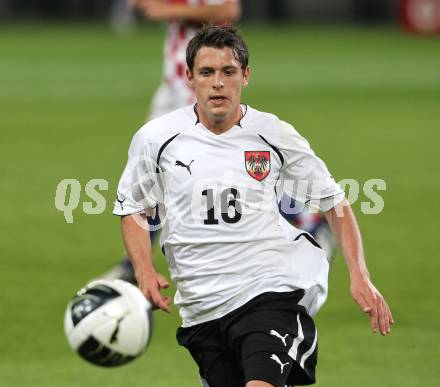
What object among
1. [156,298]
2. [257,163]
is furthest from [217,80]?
[156,298]

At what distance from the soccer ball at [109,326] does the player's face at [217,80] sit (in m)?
0.93

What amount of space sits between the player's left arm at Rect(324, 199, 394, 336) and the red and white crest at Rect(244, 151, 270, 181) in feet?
1.17

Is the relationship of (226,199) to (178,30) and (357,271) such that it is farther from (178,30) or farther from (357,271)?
(178,30)

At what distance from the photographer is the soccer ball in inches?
201

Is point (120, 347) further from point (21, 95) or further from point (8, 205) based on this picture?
point (21, 95)

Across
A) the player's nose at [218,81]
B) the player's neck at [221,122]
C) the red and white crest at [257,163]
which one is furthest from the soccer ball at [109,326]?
the player's nose at [218,81]

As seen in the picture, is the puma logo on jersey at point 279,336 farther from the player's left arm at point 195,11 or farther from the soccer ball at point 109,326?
the player's left arm at point 195,11

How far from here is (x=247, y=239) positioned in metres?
5.39

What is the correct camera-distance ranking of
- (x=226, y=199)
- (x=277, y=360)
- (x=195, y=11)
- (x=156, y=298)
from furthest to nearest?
(x=195, y=11)
(x=226, y=199)
(x=156, y=298)
(x=277, y=360)

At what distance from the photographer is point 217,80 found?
5.36 meters

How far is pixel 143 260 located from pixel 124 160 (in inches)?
375

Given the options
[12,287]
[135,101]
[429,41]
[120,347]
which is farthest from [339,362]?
[429,41]

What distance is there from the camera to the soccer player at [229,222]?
527cm

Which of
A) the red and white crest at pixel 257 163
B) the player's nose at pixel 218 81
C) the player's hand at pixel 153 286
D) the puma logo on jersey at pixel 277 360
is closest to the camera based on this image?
the puma logo on jersey at pixel 277 360
